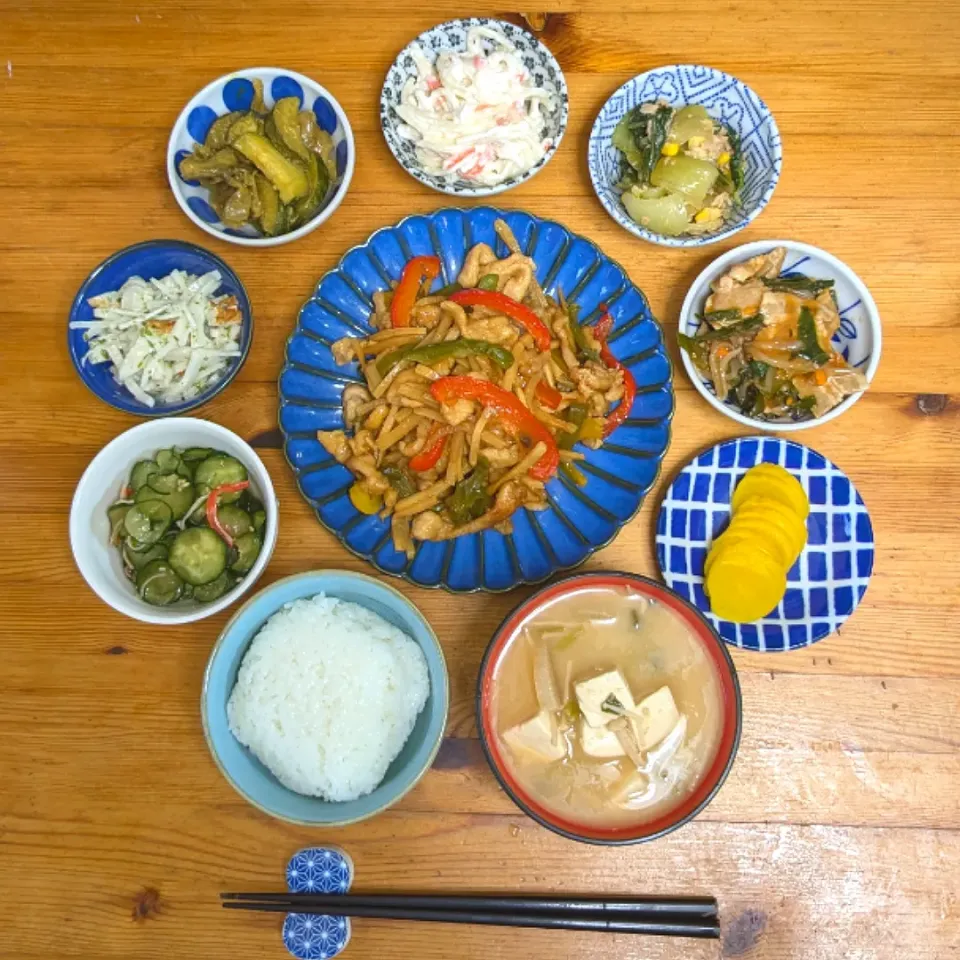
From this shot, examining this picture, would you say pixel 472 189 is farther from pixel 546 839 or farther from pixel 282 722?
pixel 546 839

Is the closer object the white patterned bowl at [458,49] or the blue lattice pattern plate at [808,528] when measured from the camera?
the blue lattice pattern plate at [808,528]

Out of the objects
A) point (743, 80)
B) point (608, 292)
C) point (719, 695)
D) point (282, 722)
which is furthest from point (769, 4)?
point (282, 722)

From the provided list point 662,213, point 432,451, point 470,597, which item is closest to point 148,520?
point 432,451

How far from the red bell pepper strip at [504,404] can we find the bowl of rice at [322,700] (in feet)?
1.66

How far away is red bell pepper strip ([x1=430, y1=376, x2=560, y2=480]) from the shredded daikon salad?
1.99 ft

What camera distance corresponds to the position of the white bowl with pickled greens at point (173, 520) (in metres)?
1.86

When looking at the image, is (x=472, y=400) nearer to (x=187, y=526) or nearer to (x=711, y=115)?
(x=187, y=526)

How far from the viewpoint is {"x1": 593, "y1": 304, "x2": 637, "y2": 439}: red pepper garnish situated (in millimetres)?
2008

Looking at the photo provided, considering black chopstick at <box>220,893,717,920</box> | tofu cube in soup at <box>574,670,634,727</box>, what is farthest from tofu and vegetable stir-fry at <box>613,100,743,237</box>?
black chopstick at <box>220,893,717,920</box>

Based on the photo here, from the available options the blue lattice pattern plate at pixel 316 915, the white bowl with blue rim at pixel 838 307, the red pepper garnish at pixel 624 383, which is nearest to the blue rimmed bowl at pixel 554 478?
the red pepper garnish at pixel 624 383

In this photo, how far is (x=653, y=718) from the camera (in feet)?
→ 5.77

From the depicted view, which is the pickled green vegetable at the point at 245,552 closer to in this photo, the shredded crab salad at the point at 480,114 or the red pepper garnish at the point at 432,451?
the red pepper garnish at the point at 432,451

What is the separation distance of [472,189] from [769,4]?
46.6 inches

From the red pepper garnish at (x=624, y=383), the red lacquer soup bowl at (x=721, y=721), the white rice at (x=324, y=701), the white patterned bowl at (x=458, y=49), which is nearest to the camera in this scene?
the red lacquer soup bowl at (x=721, y=721)
